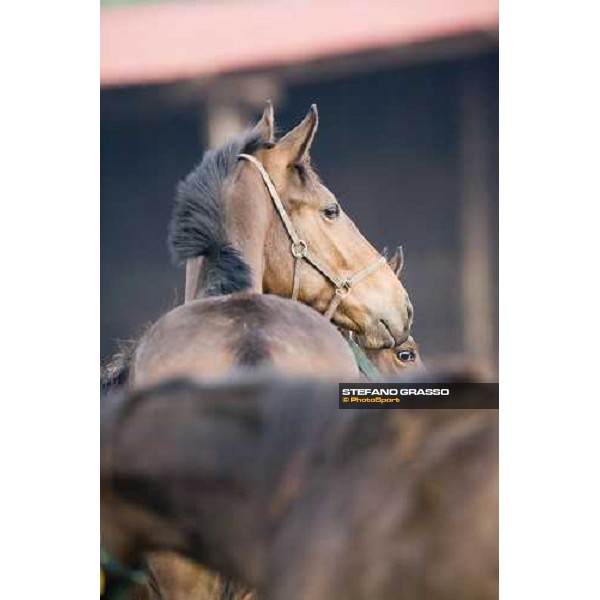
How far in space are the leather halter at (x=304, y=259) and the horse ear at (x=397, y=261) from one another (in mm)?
26

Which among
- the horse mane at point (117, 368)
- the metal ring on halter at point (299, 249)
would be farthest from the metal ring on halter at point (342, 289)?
the horse mane at point (117, 368)

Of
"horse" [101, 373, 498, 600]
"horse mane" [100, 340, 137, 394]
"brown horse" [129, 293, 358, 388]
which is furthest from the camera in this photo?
"horse mane" [100, 340, 137, 394]

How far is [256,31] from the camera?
340 centimetres

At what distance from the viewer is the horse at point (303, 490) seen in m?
2.16

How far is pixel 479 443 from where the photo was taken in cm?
218

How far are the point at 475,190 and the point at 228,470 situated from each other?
1.43 meters

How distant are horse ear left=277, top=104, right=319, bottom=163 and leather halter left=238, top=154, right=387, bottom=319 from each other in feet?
0.33

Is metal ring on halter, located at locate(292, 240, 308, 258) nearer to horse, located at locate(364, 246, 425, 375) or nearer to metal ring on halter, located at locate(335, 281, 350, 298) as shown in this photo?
metal ring on halter, located at locate(335, 281, 350, 298)

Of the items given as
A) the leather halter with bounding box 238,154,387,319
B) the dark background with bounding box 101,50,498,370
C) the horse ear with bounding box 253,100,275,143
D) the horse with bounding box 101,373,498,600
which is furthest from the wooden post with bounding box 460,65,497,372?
the horse with bounding box 101,373,498,600

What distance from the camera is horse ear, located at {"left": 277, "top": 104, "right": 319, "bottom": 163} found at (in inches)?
133

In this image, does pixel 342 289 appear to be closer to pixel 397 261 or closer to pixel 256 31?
pixel 397 261
